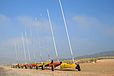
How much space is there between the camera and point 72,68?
2853cm

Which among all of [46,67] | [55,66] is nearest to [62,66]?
[55,66]

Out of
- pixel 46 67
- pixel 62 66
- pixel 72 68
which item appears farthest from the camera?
pixel 46 67

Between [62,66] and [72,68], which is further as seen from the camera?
[62,66]

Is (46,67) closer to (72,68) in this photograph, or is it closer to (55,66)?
(55,66)

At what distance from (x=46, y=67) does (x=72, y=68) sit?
11.9 meters

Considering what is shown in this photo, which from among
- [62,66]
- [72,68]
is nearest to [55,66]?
[62,66]

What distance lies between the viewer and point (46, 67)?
3991cm

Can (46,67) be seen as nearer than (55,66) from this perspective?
No

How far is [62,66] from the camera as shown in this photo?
31.8 meters

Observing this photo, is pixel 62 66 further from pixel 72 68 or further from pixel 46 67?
pixel 46 67

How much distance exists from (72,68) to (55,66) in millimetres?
5431

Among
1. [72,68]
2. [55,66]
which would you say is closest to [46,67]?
[55,66]

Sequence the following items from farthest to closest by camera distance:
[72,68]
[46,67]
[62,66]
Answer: [46,67] → [62,66] → [72,68]

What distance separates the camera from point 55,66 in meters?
33.6
